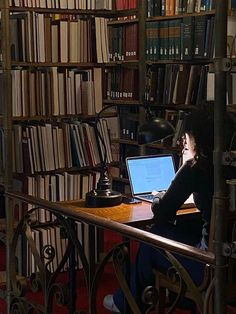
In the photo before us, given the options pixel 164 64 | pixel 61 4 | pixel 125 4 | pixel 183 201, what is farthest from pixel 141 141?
pixel 125 4

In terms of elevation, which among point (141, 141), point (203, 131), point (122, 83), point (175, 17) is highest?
point (175, 17)

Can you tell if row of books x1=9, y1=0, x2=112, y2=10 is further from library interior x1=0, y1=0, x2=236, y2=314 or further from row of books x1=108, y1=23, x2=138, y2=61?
row of books x1=108, y1=23, x2=138, y2=61

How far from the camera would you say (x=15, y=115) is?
13.4 ft

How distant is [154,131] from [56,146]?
0.99 metres

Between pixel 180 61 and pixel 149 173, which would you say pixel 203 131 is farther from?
pixel 180 61

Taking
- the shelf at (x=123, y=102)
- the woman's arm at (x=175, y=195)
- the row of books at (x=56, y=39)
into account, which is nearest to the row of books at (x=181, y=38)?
the shelf at (x=123, y=102)

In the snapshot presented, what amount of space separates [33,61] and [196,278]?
1876 millimetres

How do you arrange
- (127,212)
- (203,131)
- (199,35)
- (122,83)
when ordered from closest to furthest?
(203,131) < (127,212) < (199,35) < (122,83)

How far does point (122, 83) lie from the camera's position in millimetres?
5285

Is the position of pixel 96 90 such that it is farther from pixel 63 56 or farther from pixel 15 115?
pixel 15 115

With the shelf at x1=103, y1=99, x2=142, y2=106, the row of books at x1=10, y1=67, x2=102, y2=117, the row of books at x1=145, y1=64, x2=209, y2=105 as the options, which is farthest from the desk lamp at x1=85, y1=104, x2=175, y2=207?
the shelf at x1=103, y1=99, x2=142, y2=106

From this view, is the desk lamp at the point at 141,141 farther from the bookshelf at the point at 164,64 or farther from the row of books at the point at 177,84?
the row of books at the point at 177,84

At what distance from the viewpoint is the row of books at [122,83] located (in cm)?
511

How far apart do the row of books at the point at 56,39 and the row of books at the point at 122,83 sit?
2.19 ft
